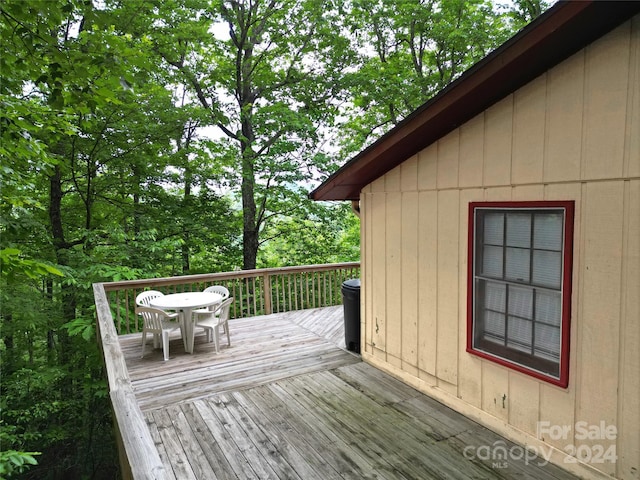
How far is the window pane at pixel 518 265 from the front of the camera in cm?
331

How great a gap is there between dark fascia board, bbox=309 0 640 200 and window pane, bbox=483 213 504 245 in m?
0.96

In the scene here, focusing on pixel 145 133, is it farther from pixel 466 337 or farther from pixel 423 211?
pixel 466 337

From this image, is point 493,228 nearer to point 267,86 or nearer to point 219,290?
point 219,290

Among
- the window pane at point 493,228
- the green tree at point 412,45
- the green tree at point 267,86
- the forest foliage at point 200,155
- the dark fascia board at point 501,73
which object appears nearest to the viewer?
the dark fascia board at point 501,73

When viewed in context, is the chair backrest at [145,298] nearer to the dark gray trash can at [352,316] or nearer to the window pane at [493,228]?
the dark gray trash can at [352,316]

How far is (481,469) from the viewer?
9.89ft

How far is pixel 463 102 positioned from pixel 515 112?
44cm

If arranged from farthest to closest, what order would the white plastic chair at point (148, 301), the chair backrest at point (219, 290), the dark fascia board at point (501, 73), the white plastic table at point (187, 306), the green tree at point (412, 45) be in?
1. the green tree at point (412, 45)
2. the chair backrest at point (219, 290)
3. the white plastic chair at point (148, 301)
4. the white plastic table at point (187, 306)
5. the dark fascia board at point (501, 73)

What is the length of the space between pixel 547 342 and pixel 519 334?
251mm

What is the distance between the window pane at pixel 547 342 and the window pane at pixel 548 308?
59 mm

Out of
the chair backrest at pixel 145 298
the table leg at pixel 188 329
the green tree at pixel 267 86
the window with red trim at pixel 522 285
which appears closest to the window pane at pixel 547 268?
the window with red trim at pixel 522 285

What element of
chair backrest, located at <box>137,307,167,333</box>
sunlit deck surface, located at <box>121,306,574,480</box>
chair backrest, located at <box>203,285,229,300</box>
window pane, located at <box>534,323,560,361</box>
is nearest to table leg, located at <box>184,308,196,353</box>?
sunlit deck surface, located at <box>121,306,574,480</box>

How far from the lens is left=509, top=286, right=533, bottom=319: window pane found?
3.30 m

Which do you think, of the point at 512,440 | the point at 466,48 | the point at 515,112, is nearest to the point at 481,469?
the point at 512,440
